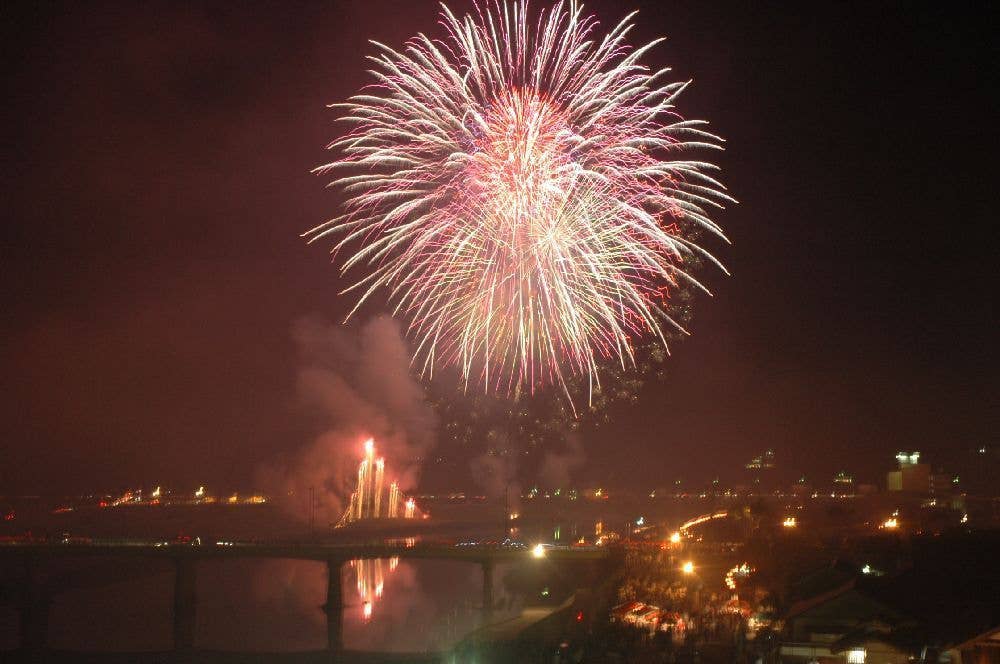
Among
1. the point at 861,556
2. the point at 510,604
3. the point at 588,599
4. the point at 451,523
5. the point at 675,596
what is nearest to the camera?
the point at 675,596

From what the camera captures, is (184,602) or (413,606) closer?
(184,602)

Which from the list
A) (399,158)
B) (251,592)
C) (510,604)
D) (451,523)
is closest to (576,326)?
(399,158)

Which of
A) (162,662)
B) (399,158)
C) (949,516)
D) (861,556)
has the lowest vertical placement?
(162,662)

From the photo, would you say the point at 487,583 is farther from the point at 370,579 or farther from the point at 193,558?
the point at 370,579

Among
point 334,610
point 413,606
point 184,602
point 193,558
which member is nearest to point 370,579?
point 413,606

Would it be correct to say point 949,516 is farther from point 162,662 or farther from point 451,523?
point 451,523

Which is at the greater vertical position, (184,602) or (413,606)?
(184,602)
